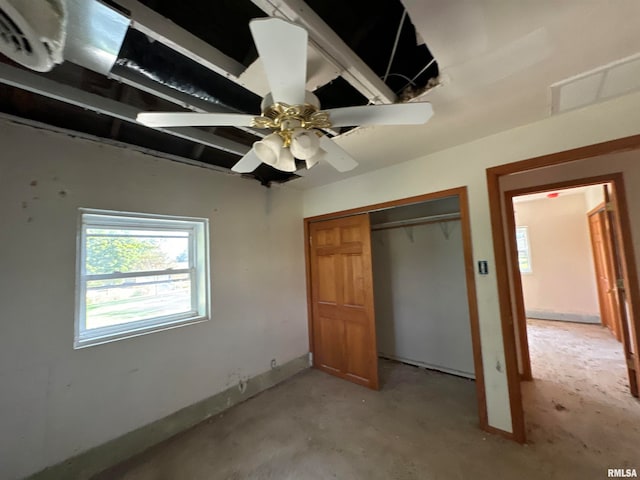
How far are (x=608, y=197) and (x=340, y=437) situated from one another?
362 centimetres

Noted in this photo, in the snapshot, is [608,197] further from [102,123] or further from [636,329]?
[102,123]

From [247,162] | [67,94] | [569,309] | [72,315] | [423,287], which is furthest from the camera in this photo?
[569,309]

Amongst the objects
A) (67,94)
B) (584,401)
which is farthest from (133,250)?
(584,401)

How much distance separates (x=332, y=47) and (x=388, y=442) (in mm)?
2558

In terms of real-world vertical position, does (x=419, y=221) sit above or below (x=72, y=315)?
above

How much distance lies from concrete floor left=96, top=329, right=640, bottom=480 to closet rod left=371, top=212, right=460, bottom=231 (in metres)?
1.86

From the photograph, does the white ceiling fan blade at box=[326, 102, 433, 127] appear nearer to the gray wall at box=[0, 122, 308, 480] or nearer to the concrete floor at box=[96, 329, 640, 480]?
the gray wall at box=[0, 122, 308, 480]

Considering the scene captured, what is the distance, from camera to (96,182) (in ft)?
6.17

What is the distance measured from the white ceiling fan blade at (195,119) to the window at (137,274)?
1239mm

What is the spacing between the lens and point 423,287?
3234 millimetres

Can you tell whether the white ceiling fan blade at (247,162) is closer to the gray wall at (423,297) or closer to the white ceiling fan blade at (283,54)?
the white ceiling fan blade at (283,54)

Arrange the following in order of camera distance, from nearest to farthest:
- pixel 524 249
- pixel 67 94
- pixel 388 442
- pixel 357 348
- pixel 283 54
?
pixel 283 54 → pixel 67 94 → pixel 388 442 → pixel 357 348 → pixel 524 249

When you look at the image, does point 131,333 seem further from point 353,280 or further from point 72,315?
point 353,280

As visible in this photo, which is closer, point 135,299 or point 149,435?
point 149,435
